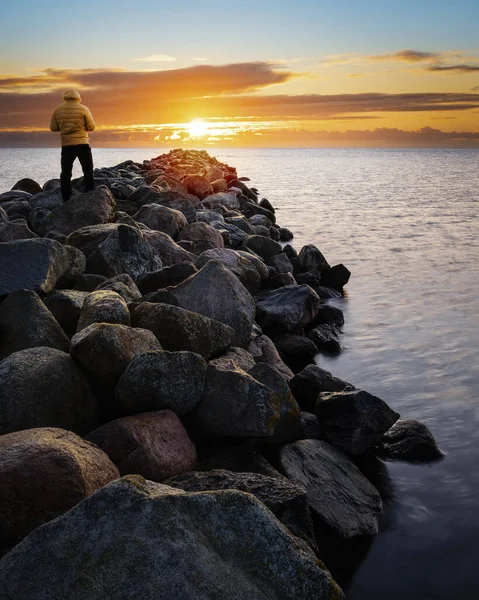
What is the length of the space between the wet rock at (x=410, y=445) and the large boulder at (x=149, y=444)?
111 inches

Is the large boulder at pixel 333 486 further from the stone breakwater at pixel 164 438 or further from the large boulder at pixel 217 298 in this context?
the large boulder at pixel 217 298

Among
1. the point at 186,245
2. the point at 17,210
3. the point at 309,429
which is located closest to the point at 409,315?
the point at 186,245

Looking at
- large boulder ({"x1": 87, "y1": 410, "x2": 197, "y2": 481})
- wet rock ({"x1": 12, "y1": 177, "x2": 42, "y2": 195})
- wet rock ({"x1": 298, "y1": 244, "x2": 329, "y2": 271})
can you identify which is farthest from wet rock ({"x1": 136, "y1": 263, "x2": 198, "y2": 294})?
wet rock ({"x1": 12, "y1": 177, "x2": 42, "y2": 195})

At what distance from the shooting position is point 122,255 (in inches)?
369

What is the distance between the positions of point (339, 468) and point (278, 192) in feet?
156

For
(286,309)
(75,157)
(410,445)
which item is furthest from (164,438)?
(75,157)

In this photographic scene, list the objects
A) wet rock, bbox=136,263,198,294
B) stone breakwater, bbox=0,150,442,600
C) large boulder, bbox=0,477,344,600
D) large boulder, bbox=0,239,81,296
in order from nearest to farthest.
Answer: large boulder, bbox=0,477,344,600 → stone breakwater, bbox=0,150,442,600 → large boulder, bbox=0,239,81,296 → wet rock, bbox=136,263,198,294

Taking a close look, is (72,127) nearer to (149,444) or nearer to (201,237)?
(201,237)

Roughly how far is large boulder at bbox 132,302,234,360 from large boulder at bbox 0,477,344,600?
3118 millimetres

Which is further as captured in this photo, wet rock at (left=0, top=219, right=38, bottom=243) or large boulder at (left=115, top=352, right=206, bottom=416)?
wet rock at (left=0, top=219, right=38, bottom=243)

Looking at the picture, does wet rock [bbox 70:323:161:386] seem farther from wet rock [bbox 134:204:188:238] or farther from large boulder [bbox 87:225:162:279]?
wet rock [bbox 134:204:188:238]

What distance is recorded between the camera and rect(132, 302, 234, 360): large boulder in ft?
21.3

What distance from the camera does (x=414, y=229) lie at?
27594 millimetres

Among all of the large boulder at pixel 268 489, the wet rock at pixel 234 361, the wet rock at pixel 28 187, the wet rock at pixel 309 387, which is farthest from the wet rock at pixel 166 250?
the wet rock at pixel 28 187
